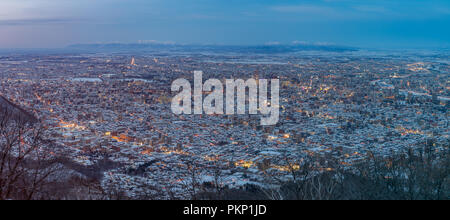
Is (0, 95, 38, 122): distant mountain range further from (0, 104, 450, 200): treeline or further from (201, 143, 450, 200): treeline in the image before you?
(201, 143, 450, 200): treeline

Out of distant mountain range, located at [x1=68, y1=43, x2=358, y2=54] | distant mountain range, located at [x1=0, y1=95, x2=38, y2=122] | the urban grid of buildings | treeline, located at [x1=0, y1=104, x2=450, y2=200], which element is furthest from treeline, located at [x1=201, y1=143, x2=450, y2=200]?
distant mountain range, located at [x1=68, y1=43, x2=358, y2=54]

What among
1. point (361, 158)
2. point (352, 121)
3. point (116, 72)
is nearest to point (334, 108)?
point (352, 121)

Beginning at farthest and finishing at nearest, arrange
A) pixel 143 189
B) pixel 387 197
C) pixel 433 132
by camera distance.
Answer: pixel 433 132 → pixel 143 189 → pixel 387 197

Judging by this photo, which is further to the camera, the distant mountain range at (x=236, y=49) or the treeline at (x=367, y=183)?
the distant mountain range at (x=236, y=49)

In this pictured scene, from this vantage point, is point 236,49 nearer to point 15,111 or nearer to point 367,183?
point 15,111

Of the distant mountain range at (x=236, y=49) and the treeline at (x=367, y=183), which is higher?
the distant mountain range at (x=236, y=49)

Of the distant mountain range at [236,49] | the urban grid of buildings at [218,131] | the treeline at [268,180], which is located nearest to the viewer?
the treeline at [268,180]

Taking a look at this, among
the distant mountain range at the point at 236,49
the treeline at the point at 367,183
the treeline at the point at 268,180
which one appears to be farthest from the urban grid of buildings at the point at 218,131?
the distant mountain range at the point at 236,49

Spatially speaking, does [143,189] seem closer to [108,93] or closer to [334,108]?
[334,108]

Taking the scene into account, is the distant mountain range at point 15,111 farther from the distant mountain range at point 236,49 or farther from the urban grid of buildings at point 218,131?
the distant mountain range at point 236,49

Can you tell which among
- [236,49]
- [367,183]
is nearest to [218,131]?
[367,183]

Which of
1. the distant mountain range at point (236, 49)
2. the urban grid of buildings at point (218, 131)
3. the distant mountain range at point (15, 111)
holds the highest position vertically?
the distant mountain range at point (236, 49)
